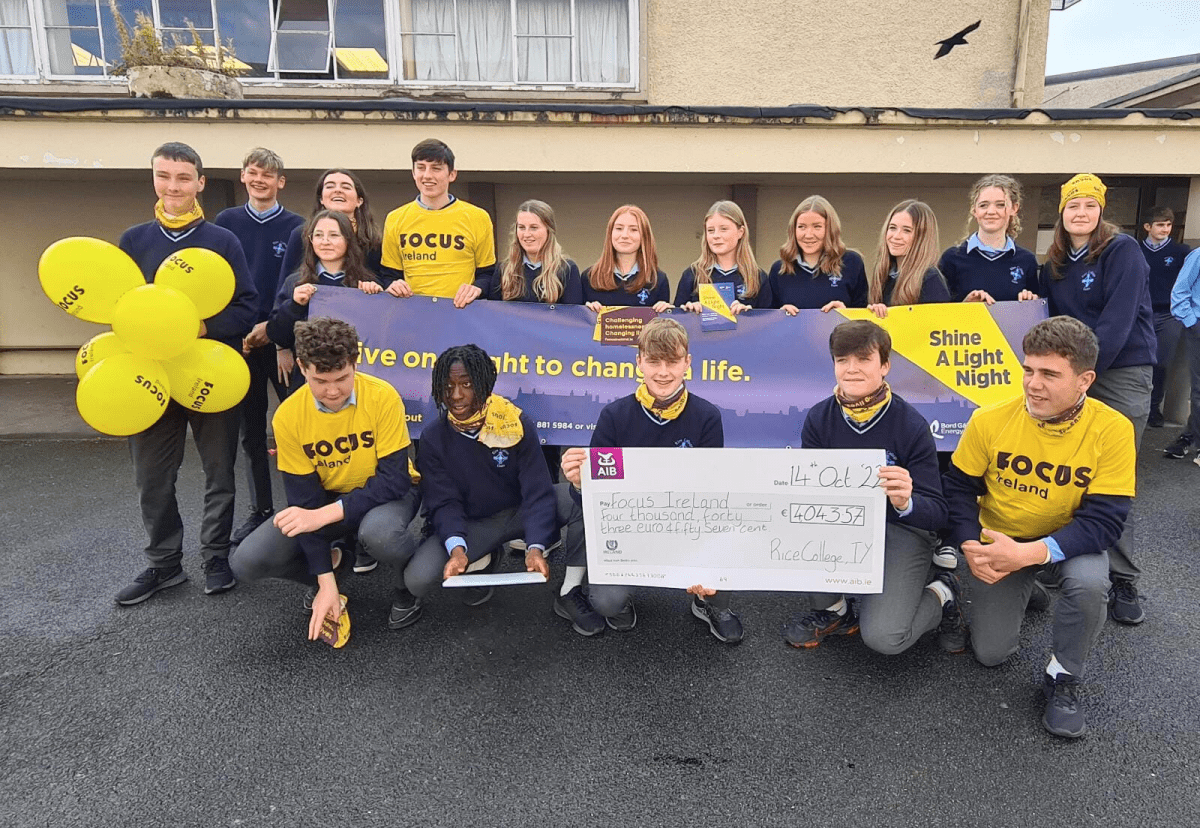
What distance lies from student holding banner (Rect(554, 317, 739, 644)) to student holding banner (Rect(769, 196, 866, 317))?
55.3 inches

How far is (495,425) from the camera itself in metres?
3.22

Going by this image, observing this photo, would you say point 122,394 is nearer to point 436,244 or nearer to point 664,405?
point 436,244

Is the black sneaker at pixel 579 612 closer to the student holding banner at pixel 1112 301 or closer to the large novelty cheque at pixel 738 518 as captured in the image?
the large novelty cheque at pixel 738 518

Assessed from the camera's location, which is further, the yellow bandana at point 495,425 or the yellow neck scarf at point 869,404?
the yellow bandana at point 495,425

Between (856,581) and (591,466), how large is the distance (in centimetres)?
115

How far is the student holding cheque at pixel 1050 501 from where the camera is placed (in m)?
2.57

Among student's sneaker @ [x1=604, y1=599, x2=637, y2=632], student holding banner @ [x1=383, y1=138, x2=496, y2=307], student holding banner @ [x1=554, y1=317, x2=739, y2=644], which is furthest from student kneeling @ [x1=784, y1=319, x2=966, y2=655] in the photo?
student holding banner @ [x1=383, y1=138, x2=496, y2=307]

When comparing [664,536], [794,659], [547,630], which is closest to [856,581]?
[794,659]

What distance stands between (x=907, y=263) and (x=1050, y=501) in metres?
1.77

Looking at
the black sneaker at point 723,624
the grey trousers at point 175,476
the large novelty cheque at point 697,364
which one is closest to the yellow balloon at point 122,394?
the grey trousers at point 175,476

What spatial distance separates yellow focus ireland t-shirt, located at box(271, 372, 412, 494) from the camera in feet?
10.3

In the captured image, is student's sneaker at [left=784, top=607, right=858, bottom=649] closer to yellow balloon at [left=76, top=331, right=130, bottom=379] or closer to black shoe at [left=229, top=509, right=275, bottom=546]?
black shoe at [left=229, top=509, right=275, bottom=546]

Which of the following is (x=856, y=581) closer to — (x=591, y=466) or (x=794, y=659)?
(x=794, y=659)

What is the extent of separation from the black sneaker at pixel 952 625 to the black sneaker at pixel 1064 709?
434 mm
